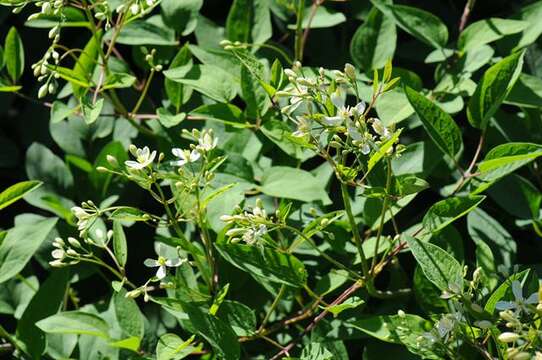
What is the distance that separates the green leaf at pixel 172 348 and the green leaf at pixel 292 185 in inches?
11.9

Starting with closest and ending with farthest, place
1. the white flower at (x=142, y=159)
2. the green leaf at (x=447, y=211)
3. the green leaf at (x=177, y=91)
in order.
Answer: the white flower at (x=142, y=159) → the green leaf at (x=447, y=211) → the green leaf at (x=177, y=91)

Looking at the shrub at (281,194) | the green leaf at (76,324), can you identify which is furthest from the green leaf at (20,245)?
the green leaf at (76,324)

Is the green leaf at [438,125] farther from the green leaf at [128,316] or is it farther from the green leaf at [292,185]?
the green leaf at [128,316]

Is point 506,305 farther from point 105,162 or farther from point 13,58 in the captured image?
point 13,58

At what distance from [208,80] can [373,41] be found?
35 cm

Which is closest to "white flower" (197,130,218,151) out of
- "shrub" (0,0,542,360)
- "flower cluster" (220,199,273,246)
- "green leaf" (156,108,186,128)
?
"shrub" (0,0,542,360)

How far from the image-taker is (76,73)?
155 centimetres

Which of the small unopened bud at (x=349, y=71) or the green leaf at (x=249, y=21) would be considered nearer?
the small unopened bud at (x=349, y=71)

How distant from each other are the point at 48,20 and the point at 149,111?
0.28 m

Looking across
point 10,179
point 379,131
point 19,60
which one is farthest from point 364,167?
point 10,179

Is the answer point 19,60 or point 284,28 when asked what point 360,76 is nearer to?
point 284,28

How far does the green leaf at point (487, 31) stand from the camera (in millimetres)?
1551

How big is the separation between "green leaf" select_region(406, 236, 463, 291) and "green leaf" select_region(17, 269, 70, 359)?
2.20 ft

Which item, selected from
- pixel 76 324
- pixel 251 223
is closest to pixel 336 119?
pixel 251 223
